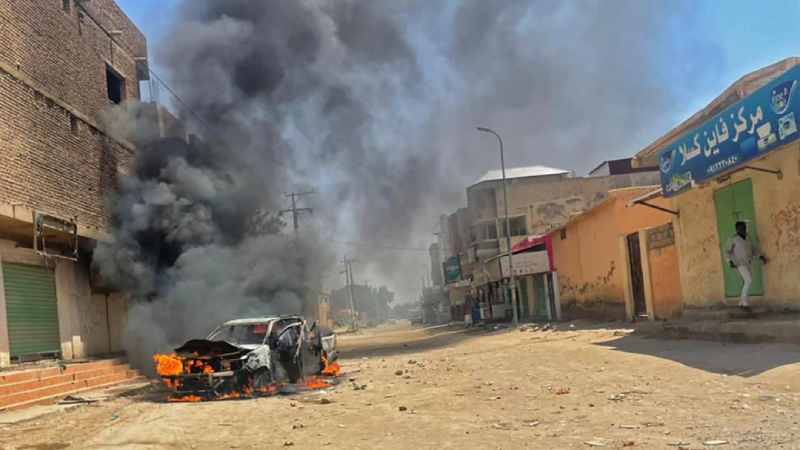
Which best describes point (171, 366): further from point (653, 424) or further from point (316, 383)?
point (653, 424)

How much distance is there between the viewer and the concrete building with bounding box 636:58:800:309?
9.33 m

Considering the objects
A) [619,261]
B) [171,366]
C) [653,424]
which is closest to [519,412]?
[653,424]

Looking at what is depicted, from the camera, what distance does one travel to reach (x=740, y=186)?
10938 mm

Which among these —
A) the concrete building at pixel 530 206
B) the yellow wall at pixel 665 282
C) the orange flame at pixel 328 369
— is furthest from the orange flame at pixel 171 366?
the concrete building at pixel 530 206

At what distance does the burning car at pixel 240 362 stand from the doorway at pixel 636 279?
30.7 ft

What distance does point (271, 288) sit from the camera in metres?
20.3

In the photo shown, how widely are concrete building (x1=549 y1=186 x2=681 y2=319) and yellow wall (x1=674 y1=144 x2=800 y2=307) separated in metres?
2.55

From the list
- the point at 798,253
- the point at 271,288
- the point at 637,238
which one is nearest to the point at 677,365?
the point at 798,253

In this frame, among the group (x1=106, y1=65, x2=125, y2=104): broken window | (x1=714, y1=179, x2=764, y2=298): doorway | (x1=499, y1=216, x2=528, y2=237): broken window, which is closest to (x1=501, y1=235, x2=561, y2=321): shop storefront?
(x1=499, y1=216, x2=528, y2=237): broken window

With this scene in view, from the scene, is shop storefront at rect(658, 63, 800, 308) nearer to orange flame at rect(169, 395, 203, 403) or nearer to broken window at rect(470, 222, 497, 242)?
orange flame at rect(169, 395, 203, 403)

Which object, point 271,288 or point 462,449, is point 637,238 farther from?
point 462,449

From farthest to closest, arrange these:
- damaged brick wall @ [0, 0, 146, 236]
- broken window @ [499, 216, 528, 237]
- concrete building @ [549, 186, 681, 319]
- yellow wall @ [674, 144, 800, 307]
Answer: broken window @ [499, 216, 528, 237]
concrete building @ [549, 186, 681, 319]
damaged brick wall @ [0, 0, 146, 236]
yellow wall @ [674, 144, 800, 307]

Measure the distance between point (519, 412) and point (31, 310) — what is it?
11.9 metres

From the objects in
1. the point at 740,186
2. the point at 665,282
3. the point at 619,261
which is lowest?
the point at 665,282
